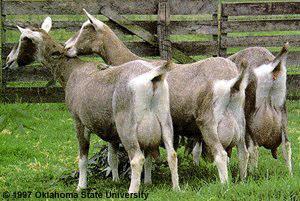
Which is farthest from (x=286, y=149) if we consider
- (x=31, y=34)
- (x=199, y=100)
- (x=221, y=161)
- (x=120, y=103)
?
(x=31, y=34)

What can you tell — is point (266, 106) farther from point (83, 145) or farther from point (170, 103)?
point (83, 145)

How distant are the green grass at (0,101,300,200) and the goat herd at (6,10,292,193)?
26 centimetres

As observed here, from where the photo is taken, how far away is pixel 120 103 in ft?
27.4

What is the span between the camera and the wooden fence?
14.9m

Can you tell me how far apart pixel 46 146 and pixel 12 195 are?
3.21 m

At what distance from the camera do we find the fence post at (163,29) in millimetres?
15047

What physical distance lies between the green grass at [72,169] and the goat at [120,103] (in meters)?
0.40

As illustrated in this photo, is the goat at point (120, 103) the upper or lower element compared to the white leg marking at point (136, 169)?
upper

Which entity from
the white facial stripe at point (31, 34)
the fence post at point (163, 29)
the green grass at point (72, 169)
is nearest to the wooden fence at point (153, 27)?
the fence post at point (163, 29)

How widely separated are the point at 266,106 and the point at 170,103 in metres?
1.18

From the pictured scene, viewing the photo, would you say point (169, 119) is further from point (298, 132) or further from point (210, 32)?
point (210, 32)

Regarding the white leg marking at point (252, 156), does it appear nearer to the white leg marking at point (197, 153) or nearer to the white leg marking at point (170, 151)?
the white leg marking at point (197, 153)

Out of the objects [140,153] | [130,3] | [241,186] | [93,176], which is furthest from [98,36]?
[130,3]

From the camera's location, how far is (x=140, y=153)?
8219 mm
